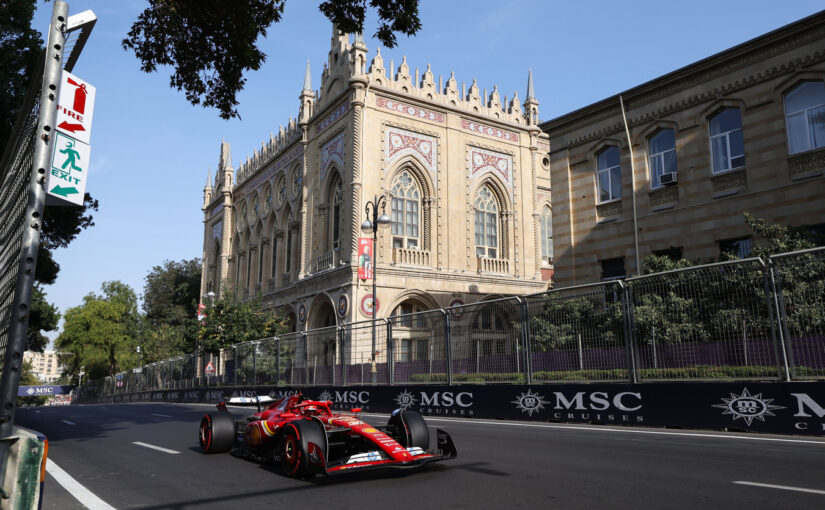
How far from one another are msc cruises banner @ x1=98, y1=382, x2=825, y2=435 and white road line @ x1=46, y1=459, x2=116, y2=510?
976 cm

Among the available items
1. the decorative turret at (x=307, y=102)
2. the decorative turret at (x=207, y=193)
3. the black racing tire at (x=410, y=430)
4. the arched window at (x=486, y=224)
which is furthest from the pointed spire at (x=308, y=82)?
the black racing tire at (x=410, y=430)

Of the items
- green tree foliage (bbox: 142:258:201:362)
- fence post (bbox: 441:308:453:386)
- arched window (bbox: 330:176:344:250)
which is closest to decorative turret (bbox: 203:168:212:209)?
green tree foliage (bbox: 142:258:201:362)

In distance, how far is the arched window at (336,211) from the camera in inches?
1432

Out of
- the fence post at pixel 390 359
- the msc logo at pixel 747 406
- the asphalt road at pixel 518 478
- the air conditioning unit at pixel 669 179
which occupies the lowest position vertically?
the asphalt road at pixel 518 478

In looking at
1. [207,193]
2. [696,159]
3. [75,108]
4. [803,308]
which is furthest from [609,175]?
[207,193]

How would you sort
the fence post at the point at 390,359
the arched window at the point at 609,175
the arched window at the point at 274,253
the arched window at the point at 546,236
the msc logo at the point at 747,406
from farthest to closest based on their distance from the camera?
1. the arched window at the point at 274,253
2. the arched window at the point at 546,236
3. the arched window at the point at 609,175
4. the fence post at the point at 390,359
5. the msc logo at the point at 747,406

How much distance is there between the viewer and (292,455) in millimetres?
6996

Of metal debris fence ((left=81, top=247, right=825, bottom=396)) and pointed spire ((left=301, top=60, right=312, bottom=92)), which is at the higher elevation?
pointed spire ((left=301, top=60, right=312, bottom=92))

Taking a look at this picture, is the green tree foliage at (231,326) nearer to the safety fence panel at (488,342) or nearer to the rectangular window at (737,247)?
the safety fence panel at (488,342)

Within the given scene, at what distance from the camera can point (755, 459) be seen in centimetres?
747

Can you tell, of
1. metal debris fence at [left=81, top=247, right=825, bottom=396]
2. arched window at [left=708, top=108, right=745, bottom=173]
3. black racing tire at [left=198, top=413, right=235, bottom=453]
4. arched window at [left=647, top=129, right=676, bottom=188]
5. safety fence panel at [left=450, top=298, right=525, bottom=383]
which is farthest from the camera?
arched window at [left=647, top=129, right=676, bottom=188]

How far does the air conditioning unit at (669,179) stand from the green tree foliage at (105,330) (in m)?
61.5

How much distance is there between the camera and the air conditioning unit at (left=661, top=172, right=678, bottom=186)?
2320cm

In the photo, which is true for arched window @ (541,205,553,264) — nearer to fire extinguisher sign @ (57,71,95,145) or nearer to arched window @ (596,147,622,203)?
arched window @ (596,147,622,203)
